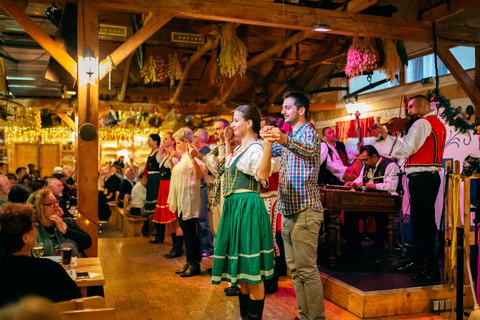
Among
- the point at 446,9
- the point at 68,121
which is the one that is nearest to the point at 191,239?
the point at 446,9

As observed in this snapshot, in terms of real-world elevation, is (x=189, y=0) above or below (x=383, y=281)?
above

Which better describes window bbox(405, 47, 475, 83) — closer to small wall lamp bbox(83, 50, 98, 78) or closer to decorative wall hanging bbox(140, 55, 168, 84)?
decorative wall hanging bbox(140, 55, 168, 84)

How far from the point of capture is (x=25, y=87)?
11.1 m

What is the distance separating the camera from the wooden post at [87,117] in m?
4.37

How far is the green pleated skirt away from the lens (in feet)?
9.42

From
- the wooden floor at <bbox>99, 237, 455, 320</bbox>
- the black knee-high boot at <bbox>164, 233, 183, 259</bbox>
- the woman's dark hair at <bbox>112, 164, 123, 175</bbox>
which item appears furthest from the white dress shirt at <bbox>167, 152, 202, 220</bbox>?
the woman's dark hair at <bbox>112, 164, 123, 175</bbox>

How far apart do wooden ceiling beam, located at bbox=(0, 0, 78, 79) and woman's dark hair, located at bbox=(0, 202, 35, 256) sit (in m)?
2.63

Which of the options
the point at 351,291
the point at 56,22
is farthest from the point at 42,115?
the point at 351,291

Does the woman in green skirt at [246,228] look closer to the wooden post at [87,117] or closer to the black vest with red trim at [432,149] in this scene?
the black vest with red trim at [432,149]

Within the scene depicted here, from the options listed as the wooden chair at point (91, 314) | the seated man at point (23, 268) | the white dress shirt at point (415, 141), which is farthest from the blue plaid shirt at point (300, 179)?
the wooden chair at point (91, 314)

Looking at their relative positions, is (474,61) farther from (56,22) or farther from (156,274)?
(56,22)

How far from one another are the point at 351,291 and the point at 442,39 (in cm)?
372

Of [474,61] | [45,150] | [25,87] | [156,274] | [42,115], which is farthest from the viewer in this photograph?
[45,150]

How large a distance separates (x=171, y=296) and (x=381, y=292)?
1.88 m
